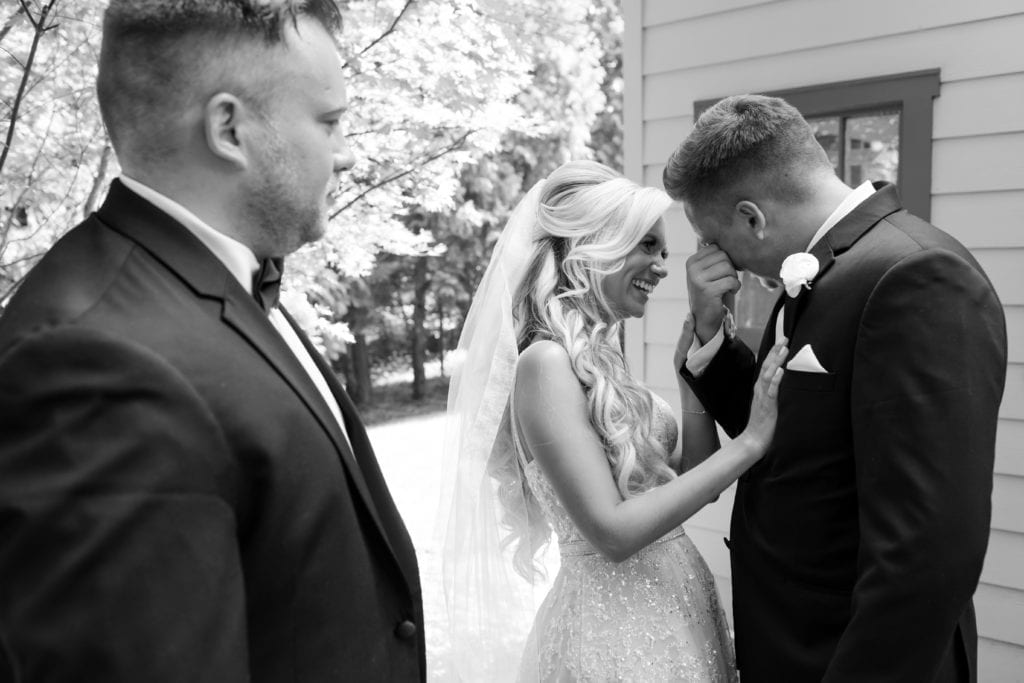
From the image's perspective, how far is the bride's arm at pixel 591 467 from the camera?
6.80ft

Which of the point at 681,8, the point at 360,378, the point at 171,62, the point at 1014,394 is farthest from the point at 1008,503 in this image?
the point at 360,378

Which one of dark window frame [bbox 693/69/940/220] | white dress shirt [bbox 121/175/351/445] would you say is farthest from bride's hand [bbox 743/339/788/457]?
dark window frame [bbox 693/69/940/220]

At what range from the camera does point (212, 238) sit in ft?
3.91

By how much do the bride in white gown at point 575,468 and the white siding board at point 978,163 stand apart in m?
1.70

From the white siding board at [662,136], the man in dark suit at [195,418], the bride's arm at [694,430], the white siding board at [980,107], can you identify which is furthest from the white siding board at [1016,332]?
the man in dark suit at [195,418]

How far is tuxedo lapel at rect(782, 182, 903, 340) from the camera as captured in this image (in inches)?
74.7

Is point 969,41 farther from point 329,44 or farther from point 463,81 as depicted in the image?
point 329,44

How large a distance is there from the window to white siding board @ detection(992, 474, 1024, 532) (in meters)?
1.11

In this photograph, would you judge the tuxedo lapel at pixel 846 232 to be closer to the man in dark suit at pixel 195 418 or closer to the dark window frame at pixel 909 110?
the man in dark suit at pixel 195 418

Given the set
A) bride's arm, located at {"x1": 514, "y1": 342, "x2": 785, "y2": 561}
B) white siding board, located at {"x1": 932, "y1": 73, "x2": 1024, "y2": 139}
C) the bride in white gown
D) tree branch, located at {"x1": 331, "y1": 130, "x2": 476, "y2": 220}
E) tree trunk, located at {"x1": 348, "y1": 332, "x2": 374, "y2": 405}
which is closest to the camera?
bride's arm, located at {"x1": 514, "y1": 342, "x2": 785, "y2": 561}

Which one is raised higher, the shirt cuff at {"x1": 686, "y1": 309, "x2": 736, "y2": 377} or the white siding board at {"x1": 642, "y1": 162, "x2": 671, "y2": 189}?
the white siding board at {"x1": 642, "y1": 162, "x2": 671, "y2": 189}

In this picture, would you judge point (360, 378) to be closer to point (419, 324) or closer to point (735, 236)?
point (419, 324)

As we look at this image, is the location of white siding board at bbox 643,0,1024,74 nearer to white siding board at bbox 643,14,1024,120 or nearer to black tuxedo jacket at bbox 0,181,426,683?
white siding board at bbox 643,14,1024,120

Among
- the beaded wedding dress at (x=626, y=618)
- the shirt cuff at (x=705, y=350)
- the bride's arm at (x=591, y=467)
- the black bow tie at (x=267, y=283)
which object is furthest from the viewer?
the shirt cuff at (x=705, y=350)
